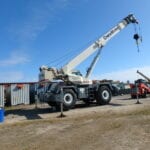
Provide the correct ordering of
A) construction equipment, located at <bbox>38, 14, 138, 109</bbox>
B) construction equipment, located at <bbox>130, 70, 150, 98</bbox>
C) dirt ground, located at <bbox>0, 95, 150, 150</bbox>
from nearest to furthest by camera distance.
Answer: dirt ground, located at <bbox>0, 95, 150, 150</bbox>
construction equipment, located at <bbox>38, 14, 138, 109</bbox>
construction equipment, located at <bbox>130, 70, 150, 98</bbox>

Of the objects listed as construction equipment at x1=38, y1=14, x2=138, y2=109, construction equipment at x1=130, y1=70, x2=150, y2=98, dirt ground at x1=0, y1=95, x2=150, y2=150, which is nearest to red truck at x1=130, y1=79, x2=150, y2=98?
construction equipment at x1=130, y1=70, x2=150, y2=98

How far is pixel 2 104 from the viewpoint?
3144 centimetres

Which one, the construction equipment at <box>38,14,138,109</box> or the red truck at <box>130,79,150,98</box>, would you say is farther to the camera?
the red truck at <box>130,79,150,98</box>

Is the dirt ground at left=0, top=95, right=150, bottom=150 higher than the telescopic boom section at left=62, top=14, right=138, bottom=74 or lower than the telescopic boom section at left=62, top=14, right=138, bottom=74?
lower

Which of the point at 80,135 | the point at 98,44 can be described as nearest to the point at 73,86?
the point at 98,44

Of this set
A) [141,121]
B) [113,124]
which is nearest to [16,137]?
[113,124]

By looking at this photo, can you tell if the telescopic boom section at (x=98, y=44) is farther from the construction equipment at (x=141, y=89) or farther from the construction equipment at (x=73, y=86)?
the construction equipment at (x=141, y=89)

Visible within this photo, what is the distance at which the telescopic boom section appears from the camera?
25188mm

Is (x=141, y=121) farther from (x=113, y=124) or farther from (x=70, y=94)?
(x=70, y=94)

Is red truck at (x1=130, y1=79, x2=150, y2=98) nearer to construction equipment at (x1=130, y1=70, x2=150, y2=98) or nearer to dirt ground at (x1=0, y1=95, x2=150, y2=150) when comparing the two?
construction equipment at (x1=130, y1=70, x2=150, y2=98)

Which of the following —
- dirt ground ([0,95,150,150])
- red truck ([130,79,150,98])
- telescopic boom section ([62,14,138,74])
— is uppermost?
telescopic boom section ([62,14,138,74])

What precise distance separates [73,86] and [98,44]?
16.3 feet

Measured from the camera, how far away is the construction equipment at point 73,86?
22516mm

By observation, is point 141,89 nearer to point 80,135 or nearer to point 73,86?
point 73,86
